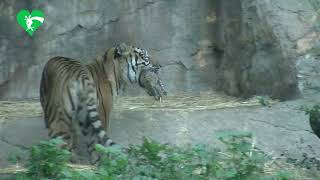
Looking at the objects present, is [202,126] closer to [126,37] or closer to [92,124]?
[92,124]

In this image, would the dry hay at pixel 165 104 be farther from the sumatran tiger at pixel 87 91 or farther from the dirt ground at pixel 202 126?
the sumatran tiger at pixel 87 91

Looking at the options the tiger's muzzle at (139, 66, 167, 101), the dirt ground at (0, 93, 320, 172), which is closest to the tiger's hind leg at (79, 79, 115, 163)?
the dirt ground at (0, 93, 320, 172)

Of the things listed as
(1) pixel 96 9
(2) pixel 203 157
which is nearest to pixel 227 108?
(1) pixel 96 9

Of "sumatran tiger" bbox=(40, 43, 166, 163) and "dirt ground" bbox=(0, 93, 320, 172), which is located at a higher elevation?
"sumatran tiger" bbox=(40, 43, 166, 163)

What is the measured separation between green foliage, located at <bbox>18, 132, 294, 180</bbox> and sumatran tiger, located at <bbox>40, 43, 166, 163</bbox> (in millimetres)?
1473

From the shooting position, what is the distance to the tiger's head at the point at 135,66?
317 inches

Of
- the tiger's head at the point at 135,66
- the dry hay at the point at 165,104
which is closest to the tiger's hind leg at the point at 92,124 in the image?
the tiger's head at the point at 135,66

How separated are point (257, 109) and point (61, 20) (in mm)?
2991

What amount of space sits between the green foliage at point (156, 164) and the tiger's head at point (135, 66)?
2.72m

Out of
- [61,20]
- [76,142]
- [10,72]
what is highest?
[61,20]

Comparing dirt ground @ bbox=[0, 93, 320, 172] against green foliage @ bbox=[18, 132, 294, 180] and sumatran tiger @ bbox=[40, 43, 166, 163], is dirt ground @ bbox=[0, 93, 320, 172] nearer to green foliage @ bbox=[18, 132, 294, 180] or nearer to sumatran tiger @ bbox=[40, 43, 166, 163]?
sumatran tiger @ bbox=[40, 43, 166, 163]

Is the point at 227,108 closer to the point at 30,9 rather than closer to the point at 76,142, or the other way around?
the point at 76,142

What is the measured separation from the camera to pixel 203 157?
5180 mm

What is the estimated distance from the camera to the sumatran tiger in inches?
283
